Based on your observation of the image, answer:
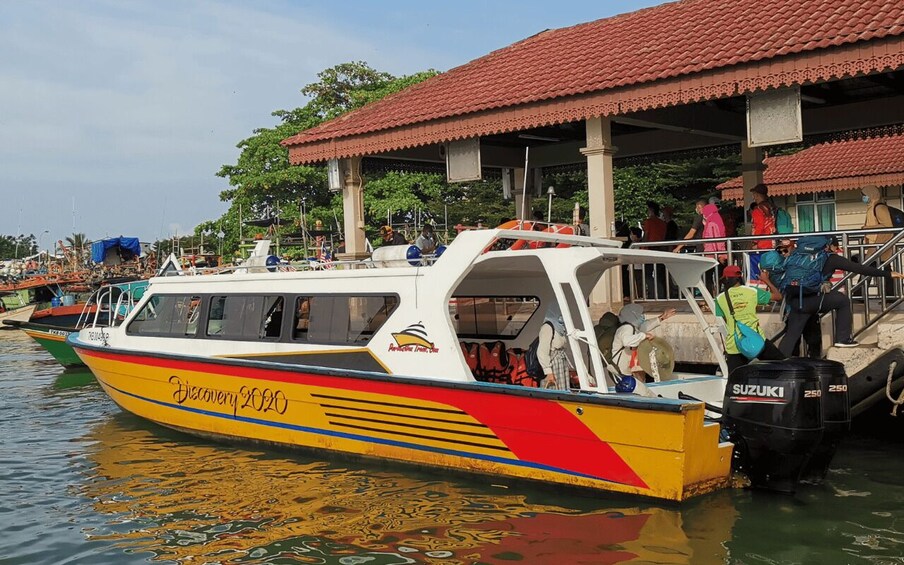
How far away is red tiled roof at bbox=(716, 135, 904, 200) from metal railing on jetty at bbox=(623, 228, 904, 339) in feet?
35.4

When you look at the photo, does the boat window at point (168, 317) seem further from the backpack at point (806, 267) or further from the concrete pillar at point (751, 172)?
the concrete pillar at point (751, 172)

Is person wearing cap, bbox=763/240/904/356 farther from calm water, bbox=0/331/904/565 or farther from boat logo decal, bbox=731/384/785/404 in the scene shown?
boat logo decal, bbox=731/384/785/404

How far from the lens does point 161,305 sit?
1184cm

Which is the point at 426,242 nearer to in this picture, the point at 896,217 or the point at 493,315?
the point at 493,315

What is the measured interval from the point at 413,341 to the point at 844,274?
5.60m

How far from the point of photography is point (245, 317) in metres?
10.7

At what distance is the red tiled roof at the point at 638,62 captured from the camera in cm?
1060

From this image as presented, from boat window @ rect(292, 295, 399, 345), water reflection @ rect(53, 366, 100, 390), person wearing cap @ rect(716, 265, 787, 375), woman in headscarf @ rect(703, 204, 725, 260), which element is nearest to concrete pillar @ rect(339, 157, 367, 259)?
boat window @ rect(292, 295, 399, 345)

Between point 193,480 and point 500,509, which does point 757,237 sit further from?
point 193,480

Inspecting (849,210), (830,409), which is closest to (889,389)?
(830,409)

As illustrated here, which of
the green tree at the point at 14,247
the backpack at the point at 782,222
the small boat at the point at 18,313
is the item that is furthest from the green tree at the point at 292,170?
the green tree at the point at 14,247

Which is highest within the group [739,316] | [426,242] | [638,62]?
[638,62]

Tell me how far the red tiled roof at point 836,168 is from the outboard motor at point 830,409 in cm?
1615

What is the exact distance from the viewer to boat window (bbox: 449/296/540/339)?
10164 millimetres
